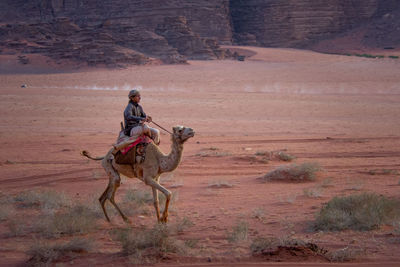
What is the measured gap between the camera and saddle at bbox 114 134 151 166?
773 cm

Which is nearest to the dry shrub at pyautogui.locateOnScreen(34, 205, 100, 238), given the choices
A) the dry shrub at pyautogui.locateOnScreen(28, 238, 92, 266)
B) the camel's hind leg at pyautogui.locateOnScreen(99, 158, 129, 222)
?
the camel's hind leg at pyautogui.locateOnScreen(99, 158, 129, 222)

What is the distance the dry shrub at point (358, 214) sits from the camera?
702 cm

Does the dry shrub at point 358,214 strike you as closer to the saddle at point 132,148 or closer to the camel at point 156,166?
the camel at point 156,166

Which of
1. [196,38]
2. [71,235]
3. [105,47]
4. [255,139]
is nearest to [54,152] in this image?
[255,139]

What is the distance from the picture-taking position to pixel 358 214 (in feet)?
23.4

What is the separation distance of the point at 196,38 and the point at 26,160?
5225cm

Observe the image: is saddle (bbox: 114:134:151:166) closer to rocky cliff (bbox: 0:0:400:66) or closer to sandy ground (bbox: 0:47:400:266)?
sandy ground (bbox: 0:47:400:266)

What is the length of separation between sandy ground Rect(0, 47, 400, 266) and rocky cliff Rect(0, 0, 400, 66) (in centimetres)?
1795

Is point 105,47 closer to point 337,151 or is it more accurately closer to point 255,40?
point 255,40

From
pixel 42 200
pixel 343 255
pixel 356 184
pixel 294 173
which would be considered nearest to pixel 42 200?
pixel 42 200

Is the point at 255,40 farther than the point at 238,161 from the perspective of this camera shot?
Yes

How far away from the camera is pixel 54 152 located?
15.3 m

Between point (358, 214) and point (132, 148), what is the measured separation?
3.48 metres

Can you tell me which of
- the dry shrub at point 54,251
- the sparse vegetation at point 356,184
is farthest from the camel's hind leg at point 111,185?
the sparse vegetation at point 356,184
